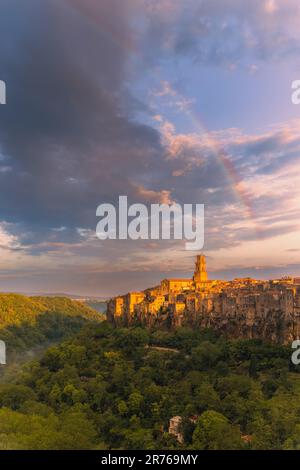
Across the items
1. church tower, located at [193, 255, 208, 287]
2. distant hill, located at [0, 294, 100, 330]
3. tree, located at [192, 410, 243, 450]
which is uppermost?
church tower, located at [193, 255, 208, 287]

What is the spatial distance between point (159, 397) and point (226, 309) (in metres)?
15.7

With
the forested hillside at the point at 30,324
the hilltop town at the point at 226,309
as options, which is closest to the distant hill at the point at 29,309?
the forested hillside at the point at 30,324

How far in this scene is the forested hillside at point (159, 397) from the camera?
23.5m

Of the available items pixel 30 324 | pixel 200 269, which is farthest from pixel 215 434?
pixel 30 324

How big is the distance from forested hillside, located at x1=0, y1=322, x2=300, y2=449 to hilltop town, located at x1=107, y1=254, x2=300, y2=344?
2.04 m

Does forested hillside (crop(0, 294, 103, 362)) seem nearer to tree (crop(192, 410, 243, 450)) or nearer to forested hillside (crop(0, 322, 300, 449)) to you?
forested hillside (crop(0, 322, 300, 449))

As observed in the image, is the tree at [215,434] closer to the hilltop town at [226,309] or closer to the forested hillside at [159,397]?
the forested hillside at [159,397]

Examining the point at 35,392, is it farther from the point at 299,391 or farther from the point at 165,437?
the point at 299,391

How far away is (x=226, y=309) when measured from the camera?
43.5 meters

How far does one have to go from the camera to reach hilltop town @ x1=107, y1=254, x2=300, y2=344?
36.3m

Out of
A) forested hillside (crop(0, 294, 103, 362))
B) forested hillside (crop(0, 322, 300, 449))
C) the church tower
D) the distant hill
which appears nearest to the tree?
forested hillside (crop(0, 322, 300, 449))

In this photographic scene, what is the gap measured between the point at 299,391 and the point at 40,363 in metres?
26.9
